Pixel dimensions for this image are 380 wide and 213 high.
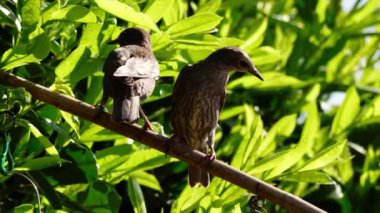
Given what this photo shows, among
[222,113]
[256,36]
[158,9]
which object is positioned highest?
[158,9]

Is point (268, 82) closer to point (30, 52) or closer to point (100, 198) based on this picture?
point (100, 198)

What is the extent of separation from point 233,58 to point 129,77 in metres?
0.40

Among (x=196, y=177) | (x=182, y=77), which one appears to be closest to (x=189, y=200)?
(x=196, y=177)

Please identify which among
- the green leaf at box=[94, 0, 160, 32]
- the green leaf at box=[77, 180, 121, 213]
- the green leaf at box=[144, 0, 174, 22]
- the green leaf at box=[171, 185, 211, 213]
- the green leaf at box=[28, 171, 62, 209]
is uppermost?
the green leaf at box=[94, 0, 160, 32]

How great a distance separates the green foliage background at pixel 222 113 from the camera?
221 cm

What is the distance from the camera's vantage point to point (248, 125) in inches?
109

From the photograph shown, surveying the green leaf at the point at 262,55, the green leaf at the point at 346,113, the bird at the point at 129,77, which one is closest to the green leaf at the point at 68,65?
the bird at the point at 129,77

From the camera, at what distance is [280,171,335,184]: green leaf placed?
240 centimetres

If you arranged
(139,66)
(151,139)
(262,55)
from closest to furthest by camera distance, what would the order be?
(151,139) → (139,66) → (262,55)

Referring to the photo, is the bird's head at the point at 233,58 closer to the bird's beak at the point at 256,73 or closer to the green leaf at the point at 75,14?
the bird's beak at the point at 256,73

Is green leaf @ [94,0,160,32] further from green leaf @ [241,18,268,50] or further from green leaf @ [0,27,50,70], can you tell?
green leaf @ [241,18,268,50]

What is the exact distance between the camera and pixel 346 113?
116 inches

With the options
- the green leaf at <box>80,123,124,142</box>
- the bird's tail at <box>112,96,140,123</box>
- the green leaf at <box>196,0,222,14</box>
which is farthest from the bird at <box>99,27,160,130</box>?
the green leaf at <box>196,0,222,14</box>

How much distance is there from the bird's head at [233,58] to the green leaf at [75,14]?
13.5 inches
